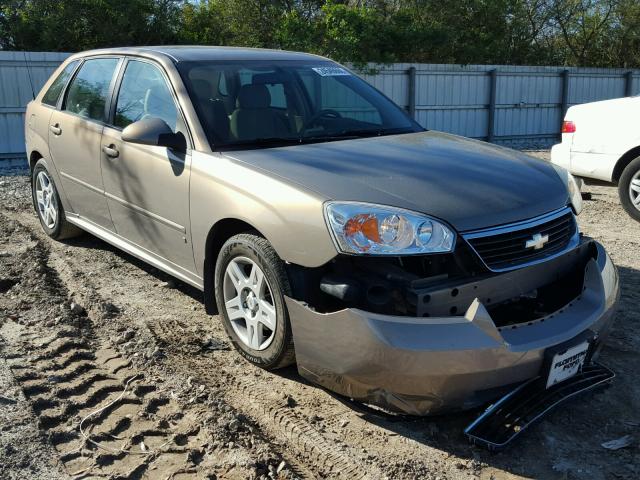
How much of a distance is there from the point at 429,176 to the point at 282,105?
4.53 feet

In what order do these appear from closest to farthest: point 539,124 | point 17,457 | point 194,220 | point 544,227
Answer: point 17,457, point 544,227, point 194,220, point 539,124

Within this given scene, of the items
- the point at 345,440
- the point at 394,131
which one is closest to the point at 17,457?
the point at 345,440

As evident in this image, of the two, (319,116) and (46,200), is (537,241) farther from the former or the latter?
(46,200)

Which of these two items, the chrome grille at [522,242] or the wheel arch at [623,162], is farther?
the wheel arch at [623,162]

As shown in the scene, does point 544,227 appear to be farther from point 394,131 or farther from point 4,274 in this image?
point 4,274

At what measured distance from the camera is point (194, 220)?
12.8 feet

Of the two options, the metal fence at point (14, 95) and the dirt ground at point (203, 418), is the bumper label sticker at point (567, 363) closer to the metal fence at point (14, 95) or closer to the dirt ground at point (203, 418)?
the dirt ground at point (203, 418)

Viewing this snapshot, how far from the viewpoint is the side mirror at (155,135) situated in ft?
13.0

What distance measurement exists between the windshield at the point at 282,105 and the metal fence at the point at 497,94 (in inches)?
420

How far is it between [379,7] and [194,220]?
1696cm

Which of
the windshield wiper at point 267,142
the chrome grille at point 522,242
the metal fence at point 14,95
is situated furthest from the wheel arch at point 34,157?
the metal fence at point 14,95

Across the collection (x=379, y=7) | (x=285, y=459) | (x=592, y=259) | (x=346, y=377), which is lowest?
(x=285, y=459)

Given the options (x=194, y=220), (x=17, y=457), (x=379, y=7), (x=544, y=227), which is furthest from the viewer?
(x=379, y=7)

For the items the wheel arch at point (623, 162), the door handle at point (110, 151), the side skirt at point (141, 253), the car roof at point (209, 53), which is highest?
the car roof at point (209, 53)
